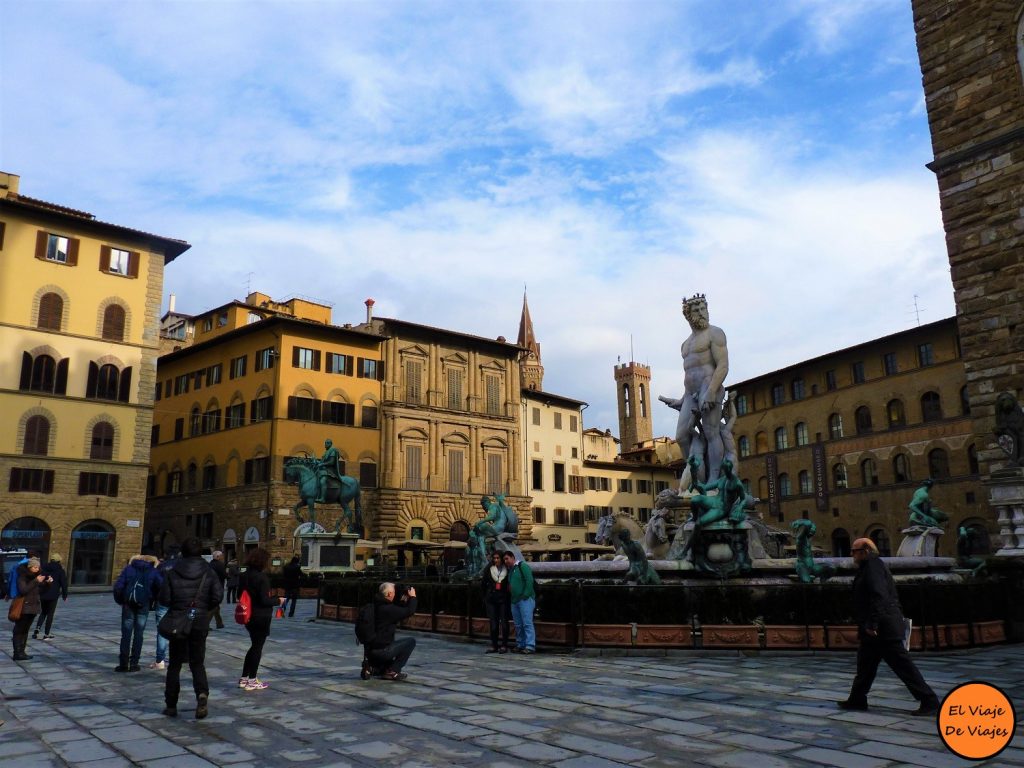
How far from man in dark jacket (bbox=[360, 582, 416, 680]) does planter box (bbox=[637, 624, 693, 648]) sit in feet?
10.6

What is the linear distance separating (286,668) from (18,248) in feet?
110

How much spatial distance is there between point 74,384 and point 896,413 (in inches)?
1650

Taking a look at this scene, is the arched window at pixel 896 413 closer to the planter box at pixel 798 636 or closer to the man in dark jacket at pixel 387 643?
the planter box at pixel 798 636

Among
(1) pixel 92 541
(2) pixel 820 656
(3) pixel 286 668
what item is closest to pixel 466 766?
(3) pixel 286 668

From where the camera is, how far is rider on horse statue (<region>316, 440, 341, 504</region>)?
2681 centimetres

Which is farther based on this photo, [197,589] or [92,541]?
[92,541]

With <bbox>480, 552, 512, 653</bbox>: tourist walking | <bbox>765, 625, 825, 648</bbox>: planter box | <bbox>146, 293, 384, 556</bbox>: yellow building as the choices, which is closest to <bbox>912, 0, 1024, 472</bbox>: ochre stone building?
<bbox>765, 625, 825, 648</bbox>: planter box

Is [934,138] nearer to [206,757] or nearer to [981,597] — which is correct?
[981,597]

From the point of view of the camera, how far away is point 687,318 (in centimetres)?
1756

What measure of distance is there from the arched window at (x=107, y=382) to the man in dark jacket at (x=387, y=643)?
33.3 m

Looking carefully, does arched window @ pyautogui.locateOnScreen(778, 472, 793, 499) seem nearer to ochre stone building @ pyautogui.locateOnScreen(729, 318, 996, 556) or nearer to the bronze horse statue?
ochre stone building @ pyautogui.locateOnScreen(729, 318, 996, 556)

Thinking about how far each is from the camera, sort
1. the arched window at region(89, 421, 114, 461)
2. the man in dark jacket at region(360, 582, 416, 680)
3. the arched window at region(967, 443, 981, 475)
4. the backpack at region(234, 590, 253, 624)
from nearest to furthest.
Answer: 1. the backpack at region(234, 590, 253, 624)
2. the man in dark jacket at region(360, 582, 416, 680)
3. the arched window at region(89, 421, 114, 461)
4. the arched window at region(967, 443, 981, 475)

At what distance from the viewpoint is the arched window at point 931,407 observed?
43.4 metres

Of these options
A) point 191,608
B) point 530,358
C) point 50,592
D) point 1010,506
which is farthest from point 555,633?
point 530,358
